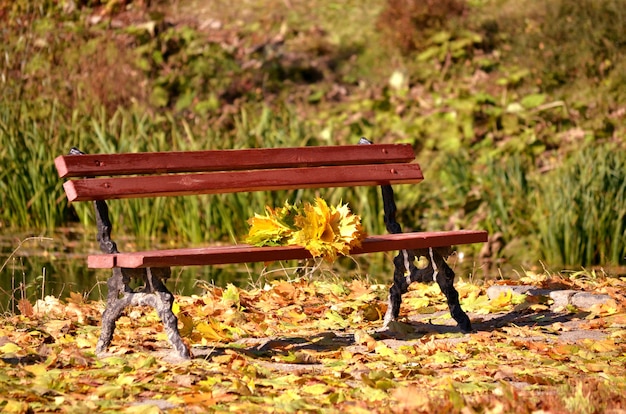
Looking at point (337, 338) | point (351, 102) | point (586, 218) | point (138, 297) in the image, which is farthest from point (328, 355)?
point (351, 102)

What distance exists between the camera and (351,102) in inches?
516

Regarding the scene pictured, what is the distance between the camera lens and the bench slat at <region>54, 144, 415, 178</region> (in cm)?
508

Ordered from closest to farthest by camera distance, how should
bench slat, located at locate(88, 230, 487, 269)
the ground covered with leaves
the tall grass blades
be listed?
the ground covered with leaves
bench slat, located at locate(88, 230, 487, 269)
the tall grass blades

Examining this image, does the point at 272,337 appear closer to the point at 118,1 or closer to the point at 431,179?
the point at 431,179

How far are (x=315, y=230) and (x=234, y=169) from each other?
71cm

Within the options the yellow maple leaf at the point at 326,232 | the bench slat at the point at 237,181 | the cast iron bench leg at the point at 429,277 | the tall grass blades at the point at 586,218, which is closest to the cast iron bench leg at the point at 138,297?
the bench slat at the point at 237,181

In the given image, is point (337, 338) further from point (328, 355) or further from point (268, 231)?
point (268, 231)

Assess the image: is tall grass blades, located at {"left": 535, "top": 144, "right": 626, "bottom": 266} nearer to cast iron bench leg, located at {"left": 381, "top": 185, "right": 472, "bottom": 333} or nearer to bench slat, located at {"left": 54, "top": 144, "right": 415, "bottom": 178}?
bench slat, located at {"left": 54, "top": 144, "right": 415, "bottom": 178}

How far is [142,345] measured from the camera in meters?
5.20

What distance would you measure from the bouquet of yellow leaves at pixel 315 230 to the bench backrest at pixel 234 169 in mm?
357

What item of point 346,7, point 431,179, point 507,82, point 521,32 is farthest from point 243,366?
point 346,7

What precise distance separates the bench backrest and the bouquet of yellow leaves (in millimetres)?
357

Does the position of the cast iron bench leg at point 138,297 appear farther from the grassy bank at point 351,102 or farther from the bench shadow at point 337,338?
the grassy bank at point 351,102

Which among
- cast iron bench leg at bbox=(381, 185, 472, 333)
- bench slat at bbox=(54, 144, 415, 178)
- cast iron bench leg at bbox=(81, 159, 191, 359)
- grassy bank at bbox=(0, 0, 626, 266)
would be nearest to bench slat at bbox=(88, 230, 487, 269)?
cast iron bench leg at bbox=(81, 159, 191, 359)
